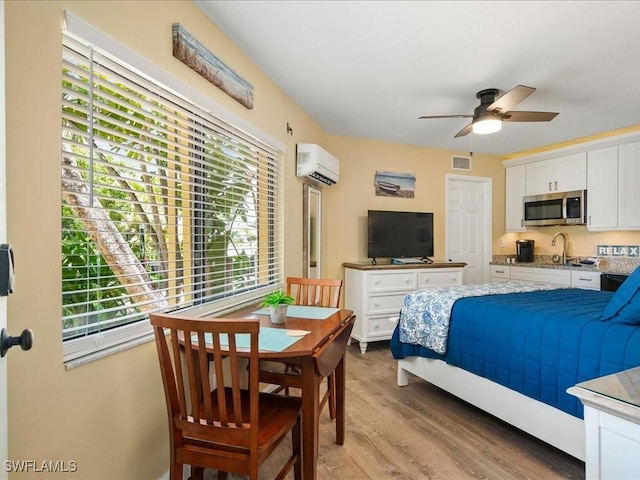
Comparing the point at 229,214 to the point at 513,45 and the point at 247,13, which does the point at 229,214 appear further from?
the point at 513,45

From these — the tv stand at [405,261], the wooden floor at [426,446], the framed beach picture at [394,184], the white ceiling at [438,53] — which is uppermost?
the white ceiling at [438,53]

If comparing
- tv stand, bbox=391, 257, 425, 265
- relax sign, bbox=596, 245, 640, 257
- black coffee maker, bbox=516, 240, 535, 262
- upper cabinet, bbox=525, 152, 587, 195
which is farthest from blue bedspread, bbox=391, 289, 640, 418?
black coffee maker, bbox=516, 240, 535, 262

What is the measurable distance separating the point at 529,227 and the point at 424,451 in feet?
13.2

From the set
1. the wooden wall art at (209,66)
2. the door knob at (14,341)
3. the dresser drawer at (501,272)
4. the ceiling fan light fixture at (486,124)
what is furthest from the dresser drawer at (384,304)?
the door knob at (14,341)

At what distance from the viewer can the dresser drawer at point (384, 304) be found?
3910 millimetres

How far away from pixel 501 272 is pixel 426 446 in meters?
3.49

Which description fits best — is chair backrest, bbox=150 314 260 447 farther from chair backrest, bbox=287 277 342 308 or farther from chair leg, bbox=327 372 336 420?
chair backrest, bbox=287 277 342 308

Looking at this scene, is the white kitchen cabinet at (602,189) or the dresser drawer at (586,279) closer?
the dresser drawer at (586,279)

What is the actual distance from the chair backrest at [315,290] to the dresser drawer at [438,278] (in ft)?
6.03

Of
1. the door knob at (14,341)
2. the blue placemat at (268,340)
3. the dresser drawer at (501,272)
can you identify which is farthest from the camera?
the dresser drawer at (501,272)

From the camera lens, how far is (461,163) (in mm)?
5016

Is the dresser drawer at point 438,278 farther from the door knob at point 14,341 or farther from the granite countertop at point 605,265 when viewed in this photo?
the door knob at point 14,341

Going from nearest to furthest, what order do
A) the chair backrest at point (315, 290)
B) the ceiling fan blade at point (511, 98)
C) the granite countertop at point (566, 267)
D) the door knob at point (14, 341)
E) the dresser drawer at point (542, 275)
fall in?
the door knob at point (14, 341), the ceiling fan blade at point (511, 98), the chair backrest at point (315, 290), the granite countertop at point (566, 267), the dresser drawer at point (542, 275)

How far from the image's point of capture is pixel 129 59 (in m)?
1.47
